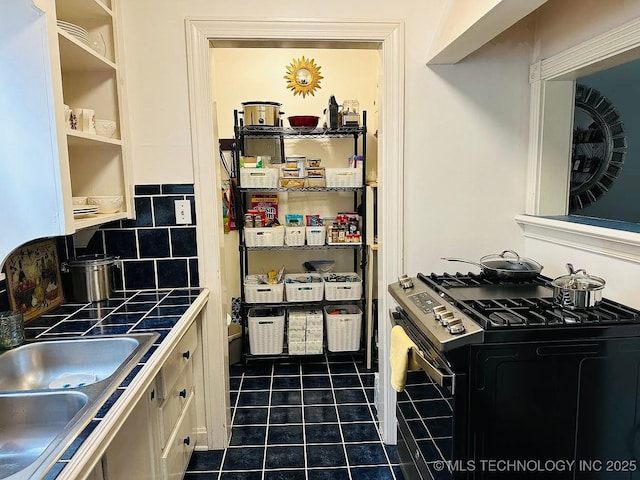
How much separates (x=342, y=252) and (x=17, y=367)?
2430mm

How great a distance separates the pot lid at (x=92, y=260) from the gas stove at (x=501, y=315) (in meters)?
1.28

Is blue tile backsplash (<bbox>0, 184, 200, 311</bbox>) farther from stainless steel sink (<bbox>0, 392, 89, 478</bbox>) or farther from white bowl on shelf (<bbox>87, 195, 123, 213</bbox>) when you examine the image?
stainless steel sink (<bbox>0, 392, 89, 478</bbox>)

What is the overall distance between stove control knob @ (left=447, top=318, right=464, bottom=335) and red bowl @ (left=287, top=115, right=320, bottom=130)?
205 centimetres

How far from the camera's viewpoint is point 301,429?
2.41m

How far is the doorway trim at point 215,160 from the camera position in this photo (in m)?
1.96

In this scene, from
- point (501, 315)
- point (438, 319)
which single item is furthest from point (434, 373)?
point (501, 315)

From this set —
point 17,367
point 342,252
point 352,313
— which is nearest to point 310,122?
point 342,252

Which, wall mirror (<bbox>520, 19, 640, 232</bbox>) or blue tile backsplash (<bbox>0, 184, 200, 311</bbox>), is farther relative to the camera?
blue tile backsplash (<bbox>0, 184, 200, 311</bbox>)

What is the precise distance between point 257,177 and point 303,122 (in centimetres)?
49

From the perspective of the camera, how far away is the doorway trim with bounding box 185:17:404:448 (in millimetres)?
1960

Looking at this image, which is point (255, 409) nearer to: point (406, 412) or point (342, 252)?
point (406, 412)

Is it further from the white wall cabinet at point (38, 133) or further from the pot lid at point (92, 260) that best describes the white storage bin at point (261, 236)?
the white wall cabinet at point (38, 133)

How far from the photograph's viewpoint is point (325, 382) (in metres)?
3.00

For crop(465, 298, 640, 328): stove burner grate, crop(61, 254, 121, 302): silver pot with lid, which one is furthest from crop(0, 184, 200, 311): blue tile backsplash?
crop(465, 298, 640, 328): stove burner grate
